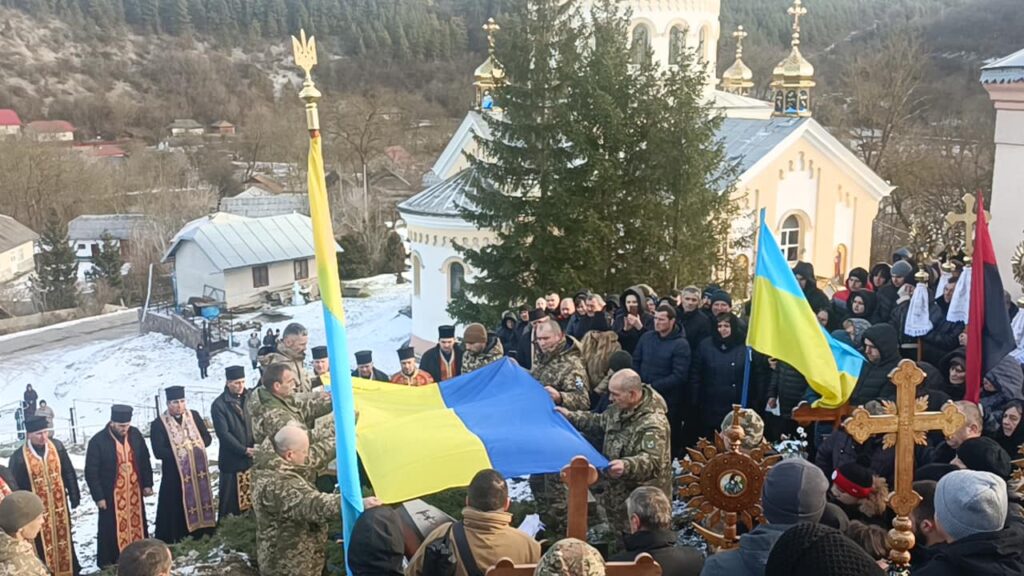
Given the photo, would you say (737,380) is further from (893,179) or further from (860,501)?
(893,179)

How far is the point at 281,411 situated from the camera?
636cm

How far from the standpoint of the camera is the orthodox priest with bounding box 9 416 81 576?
24.3 feet

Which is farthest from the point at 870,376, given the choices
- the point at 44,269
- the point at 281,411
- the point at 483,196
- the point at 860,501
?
the point at 44,269

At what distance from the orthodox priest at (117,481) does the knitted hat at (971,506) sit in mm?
6352

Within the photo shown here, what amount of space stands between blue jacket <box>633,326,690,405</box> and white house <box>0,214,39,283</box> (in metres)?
49.7

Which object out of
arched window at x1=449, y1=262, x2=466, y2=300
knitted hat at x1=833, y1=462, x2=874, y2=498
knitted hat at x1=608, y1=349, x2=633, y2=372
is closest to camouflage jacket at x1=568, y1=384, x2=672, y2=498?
knitted hat at x1=608, y1=349, x2=633, y2=372

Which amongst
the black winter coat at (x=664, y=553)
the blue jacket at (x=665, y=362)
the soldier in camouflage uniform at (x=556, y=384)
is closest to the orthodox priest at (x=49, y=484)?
the soldier in camouflage uniform at (x=556, y=384)

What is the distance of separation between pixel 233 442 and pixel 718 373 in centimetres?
426

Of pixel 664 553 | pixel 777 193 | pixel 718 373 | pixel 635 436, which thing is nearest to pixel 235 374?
pixel 635 436

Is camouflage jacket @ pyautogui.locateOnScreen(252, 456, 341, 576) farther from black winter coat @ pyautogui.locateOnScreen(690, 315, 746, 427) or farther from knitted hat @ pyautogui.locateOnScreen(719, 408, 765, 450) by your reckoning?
black winter coat @ pyautogui.locateOnScreen(690, 315, 746, 427)

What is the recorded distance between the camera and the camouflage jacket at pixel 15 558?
187 inches

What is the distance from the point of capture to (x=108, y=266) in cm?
4512

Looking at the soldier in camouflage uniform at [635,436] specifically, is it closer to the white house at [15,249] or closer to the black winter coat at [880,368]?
the black winter coat at [880,368]

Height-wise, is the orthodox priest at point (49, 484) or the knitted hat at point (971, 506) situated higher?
the knitted hat at point (971, 506)
